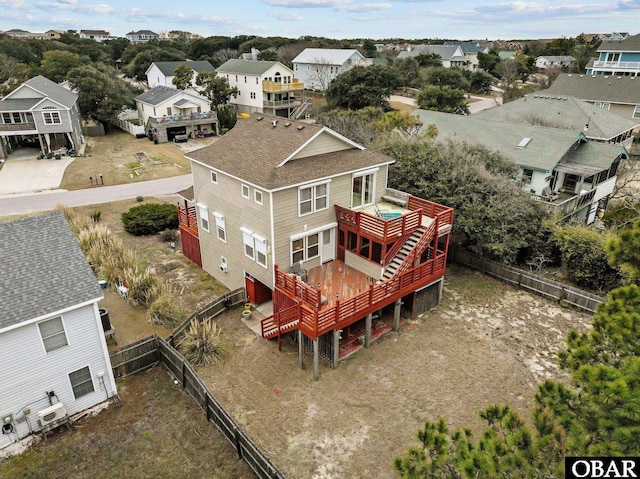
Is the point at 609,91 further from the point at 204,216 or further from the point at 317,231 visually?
the point at 204,216

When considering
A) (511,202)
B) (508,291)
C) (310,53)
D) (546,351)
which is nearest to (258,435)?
(546,351)

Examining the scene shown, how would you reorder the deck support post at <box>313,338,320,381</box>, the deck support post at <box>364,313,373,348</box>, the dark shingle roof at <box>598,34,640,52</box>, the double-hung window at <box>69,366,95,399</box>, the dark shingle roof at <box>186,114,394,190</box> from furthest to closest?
1. the dark shingle roof at <box>598,34,640,52</box>
2. the dark shingle roof at <box>186,114,394,190</box>
3. the deck support post at <box>364,313,373,348</box>
4. the deck support post at <box>313,338,320,381</box>
5. the double-hung window at <box>69,366,95,399</box>

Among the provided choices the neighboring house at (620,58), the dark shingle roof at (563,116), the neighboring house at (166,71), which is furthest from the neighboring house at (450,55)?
the dark shingle roof at (563,116)

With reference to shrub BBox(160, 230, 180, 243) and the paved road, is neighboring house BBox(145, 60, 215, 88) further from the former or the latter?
shrub BBox(160, 230, 180, 243)

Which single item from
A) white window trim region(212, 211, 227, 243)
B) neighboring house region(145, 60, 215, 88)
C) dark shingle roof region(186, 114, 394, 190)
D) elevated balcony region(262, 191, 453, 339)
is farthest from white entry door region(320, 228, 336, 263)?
neighboring house region(145, 60, 215, 88)

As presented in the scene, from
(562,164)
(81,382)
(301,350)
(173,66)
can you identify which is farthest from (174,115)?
(301,350)

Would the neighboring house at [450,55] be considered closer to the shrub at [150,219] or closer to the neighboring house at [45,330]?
the shrub at [150,219]
